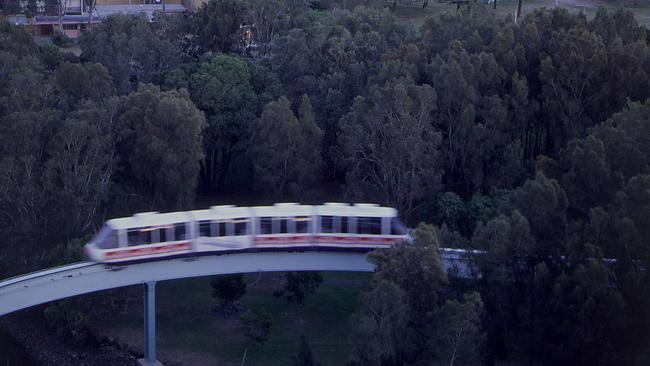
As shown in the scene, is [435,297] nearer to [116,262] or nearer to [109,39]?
[116,262]

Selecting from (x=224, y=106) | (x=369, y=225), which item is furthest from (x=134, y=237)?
(x=224, y=106)

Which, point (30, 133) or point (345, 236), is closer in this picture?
point (345, 236)

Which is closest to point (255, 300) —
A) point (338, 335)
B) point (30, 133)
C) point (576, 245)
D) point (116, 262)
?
point (338, 335)

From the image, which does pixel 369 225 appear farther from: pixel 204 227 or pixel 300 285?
pixel 204 227

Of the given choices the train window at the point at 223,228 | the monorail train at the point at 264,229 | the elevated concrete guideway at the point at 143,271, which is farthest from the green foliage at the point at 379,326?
the train window at the point at 223,228

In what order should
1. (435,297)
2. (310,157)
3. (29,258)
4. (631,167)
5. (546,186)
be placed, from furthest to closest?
(310,157) → (29,258) → (631,167) → (546,186) → (435,297)

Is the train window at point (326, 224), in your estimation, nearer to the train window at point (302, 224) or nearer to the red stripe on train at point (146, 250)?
the train window at point (302, 224)

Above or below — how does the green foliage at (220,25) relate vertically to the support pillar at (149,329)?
above

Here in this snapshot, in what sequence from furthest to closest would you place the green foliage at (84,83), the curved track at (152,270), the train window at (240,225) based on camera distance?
the green foliage at (84,83), the train window at (240,225), the curved track at (152,270)
